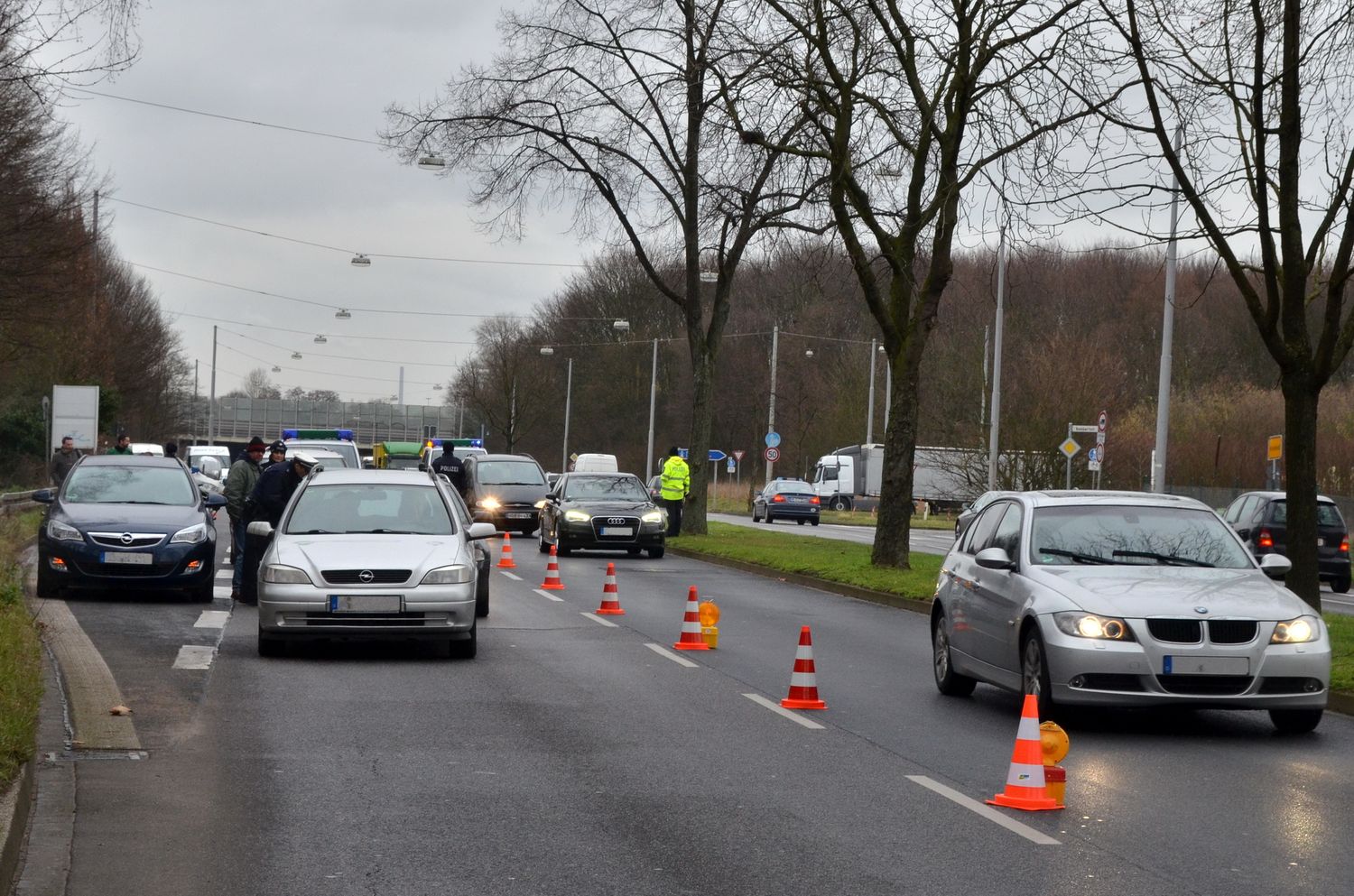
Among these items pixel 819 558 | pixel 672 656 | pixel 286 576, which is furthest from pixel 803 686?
pixel 819 558

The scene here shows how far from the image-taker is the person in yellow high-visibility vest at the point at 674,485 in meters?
36.7

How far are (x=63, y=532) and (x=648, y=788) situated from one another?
39.6 feet

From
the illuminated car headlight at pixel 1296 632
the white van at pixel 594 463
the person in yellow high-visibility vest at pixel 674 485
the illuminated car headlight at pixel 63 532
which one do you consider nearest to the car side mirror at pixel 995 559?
the illuminated car headlight at pixel 1296 632

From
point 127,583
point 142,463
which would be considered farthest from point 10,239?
point 127,583

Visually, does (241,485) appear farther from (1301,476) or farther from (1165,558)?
(1165,558)

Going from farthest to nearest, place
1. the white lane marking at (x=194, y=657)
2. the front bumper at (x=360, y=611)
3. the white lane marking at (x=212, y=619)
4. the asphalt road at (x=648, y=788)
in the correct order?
the white lane marking at (x=212, y=619) < the front bumper at (x=360, y=611) < the white lane marking at (x=194, y=657) < the asphalt road at (x=648, y=788)

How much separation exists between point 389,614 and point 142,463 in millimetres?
8090

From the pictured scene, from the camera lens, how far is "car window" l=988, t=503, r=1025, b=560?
40.7ft

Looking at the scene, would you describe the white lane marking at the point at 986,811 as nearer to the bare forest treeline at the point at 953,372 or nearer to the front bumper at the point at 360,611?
the front bumper at the point at 360,611

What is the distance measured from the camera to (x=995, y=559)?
12.0 metres

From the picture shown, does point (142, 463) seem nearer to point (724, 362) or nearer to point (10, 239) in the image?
point (10, 239)

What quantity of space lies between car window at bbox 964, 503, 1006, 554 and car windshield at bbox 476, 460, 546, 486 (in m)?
26.3

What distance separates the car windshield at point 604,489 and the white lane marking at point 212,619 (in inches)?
581

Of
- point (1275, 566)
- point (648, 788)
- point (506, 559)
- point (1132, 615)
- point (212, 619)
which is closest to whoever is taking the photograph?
point (648, 788)
